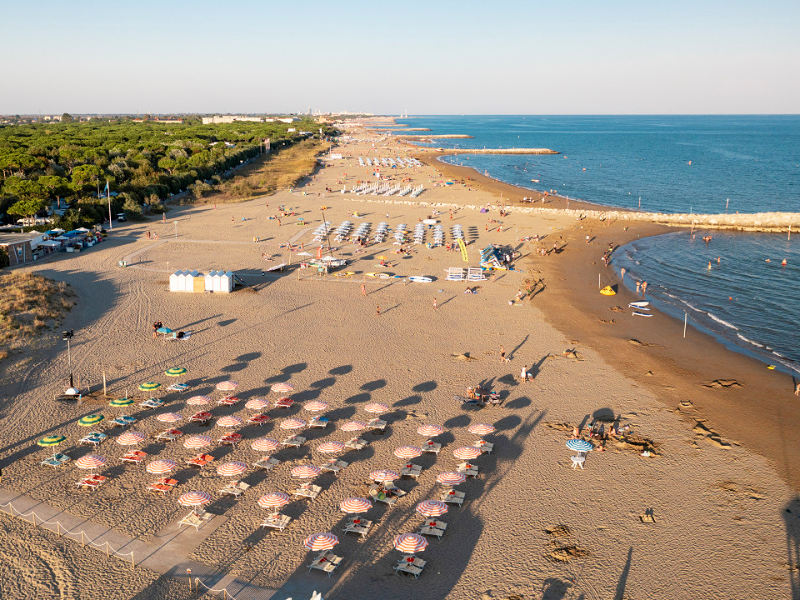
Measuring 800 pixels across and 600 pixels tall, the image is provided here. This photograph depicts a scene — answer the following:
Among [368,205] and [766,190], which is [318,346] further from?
[766,190]

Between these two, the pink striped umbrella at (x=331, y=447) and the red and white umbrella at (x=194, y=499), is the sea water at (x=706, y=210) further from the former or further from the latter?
the red and white umbrella at (x=194, y=499)

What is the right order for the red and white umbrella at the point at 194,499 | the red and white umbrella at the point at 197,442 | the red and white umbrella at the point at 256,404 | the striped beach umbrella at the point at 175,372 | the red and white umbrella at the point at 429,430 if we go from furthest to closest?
the striped beach umbrella at the point at 175,372
the red and white umbrella at the point at 256,404
the red and white umbrella at the point at 429,430
the red and white umbrella at the point at 197,442
the red and white umbrella at the point at 194,499

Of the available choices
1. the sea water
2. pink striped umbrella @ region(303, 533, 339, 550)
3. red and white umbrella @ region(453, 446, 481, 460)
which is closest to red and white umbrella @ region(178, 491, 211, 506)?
pink striped umbrella @ region(303, 533, 339, 550)

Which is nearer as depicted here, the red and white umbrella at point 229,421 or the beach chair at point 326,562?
the beach chair at point 326,562

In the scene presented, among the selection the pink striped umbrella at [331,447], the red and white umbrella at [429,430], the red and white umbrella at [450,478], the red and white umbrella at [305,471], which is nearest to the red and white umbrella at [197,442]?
the red and white umbrella at [305,471]

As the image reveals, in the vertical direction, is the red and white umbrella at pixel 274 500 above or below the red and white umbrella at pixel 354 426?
below

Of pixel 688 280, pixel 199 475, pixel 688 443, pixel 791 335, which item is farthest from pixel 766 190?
pixel 199 475

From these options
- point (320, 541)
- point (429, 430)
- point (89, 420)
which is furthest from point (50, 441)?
point (429, 430)
